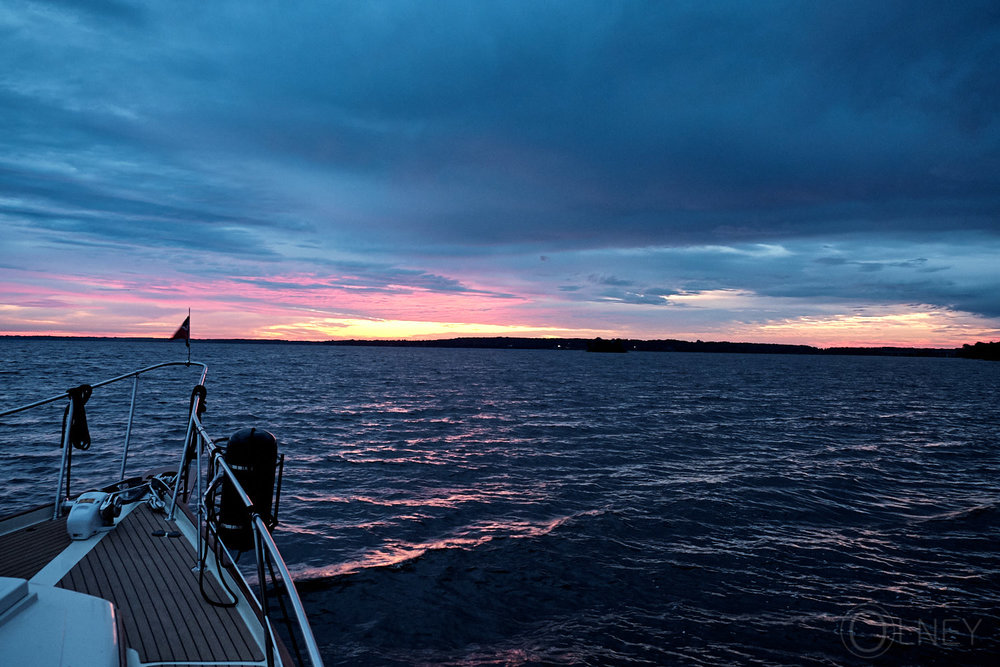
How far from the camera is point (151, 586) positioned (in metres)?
6.22

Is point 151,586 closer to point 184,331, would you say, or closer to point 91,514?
point 91,514

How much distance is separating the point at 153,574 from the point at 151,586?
36 cm

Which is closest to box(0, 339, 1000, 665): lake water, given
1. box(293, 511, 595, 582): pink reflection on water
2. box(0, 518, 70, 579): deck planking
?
box(293, 511, 595, 582): pink reflection on water

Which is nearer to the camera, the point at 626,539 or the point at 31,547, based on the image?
the point at 31,547

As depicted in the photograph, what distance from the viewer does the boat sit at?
406 centimetres

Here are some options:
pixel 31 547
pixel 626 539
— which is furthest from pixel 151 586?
pixel 626 539

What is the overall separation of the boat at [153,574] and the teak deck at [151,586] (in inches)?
0.5

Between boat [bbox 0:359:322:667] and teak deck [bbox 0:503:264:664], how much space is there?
13 millimetres

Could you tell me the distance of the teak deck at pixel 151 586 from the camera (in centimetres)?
505

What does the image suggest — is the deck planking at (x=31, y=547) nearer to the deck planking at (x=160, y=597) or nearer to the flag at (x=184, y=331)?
the deck planking at (x=160, y=597)

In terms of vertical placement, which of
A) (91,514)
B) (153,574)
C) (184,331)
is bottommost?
(153,574)

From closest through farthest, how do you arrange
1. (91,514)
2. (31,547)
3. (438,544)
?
(31,547), (91,514), (438,544)

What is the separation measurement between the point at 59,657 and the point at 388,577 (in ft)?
22.1

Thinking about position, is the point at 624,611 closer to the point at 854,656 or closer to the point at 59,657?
the point at 854,656
